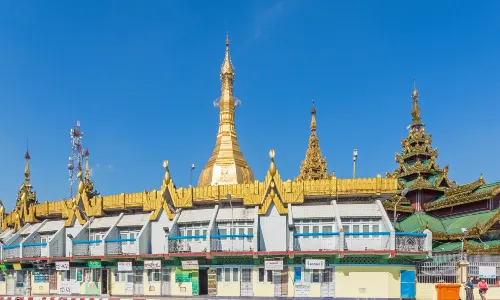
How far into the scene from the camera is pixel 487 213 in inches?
1432

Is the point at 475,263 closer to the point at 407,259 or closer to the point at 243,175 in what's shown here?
the point at 407,259

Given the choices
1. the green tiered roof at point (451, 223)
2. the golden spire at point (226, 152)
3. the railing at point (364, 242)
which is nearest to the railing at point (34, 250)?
the golden spire at point (226, 152)

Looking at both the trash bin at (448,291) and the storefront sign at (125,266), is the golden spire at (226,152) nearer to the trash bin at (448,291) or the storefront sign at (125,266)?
the storefront sign at (125,266)

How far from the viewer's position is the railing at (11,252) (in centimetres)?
3484

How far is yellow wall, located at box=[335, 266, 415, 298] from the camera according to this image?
26.2 m

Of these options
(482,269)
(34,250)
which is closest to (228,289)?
(34,250)

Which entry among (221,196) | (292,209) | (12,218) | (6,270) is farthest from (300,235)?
(12,218)

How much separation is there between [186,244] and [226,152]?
12.0 meters

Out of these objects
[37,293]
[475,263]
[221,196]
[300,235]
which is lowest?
[37,293]

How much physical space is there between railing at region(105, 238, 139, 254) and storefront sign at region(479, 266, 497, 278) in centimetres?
2268

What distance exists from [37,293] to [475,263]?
31417 millimetres

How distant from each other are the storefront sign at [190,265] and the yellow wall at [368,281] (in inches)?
337

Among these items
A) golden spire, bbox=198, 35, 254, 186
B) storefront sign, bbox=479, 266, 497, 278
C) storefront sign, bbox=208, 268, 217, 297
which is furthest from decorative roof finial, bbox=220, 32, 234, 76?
storefront sign, bbox=479, 266, 497, 278

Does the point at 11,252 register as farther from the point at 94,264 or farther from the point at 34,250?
the point at 94,264
